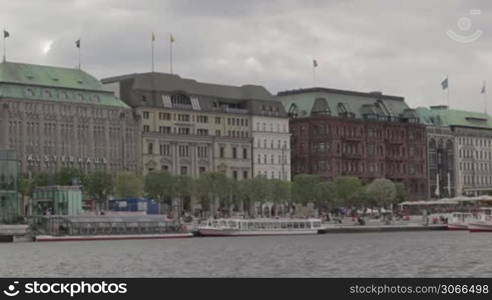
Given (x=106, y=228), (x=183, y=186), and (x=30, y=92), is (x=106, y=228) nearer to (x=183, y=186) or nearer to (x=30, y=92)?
(x=183, y=186)

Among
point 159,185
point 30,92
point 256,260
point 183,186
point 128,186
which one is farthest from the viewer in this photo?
point 30,92

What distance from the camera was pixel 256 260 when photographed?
95.2m

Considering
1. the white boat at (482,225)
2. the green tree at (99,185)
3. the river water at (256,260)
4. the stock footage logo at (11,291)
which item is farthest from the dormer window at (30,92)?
the stock footage logo at (11,291)

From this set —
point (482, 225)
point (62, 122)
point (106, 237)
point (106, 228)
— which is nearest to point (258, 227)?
point (106, 228)

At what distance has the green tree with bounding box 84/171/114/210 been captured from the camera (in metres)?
170

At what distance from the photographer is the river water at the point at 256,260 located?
81.2 metres

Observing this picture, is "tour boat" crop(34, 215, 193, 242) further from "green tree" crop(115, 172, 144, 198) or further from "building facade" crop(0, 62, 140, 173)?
"building facade" crop(0, 62, 140, 173)

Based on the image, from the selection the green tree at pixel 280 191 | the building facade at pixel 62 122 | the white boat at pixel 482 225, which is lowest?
the white boat at pixel 482 225

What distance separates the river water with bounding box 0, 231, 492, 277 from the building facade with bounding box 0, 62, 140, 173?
51375 mm

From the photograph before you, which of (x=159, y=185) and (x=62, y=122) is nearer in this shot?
(x=159, y=185)

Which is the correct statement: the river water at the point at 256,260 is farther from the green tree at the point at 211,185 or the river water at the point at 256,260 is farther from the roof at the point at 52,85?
the green tree at the point at 211,185

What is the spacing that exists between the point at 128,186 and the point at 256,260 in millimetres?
77757

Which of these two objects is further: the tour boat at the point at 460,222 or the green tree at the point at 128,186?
the tour boat at the point at 460,222

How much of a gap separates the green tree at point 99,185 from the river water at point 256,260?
135 feet
